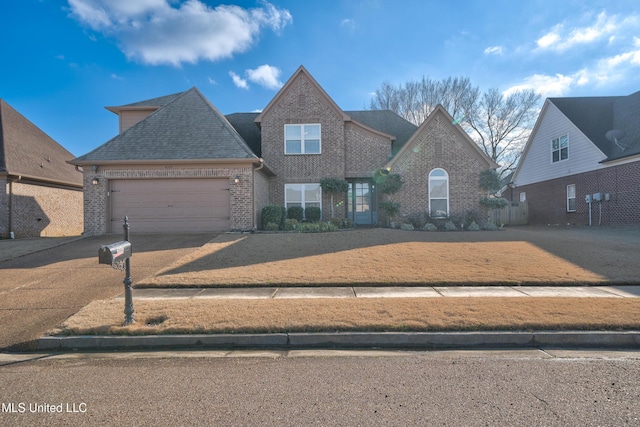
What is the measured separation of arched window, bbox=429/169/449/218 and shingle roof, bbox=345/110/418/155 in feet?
12.4

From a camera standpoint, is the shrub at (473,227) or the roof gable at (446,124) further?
the roof gable at (446,124)

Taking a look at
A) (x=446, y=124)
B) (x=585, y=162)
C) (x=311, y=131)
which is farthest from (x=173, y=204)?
(x=585, y=162)

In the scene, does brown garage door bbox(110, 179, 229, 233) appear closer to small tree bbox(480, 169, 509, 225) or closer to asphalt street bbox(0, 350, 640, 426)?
asphalt street bbox(0, 350, 640, 426)

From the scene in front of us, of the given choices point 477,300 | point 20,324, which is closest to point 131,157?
point 20,324

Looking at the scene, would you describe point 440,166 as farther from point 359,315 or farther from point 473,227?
point 359,315

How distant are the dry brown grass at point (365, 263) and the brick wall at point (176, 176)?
1559 mm

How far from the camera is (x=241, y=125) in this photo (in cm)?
1792

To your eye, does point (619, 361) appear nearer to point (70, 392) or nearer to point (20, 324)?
point (70, 392)

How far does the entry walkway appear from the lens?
18.8 ft

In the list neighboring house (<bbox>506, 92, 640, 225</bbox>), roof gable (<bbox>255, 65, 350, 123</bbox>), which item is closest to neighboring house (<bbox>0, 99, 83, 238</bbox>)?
roof gable (<bbox>255, 65, 350, 123</bbox>)

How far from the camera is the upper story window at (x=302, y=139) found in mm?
15375

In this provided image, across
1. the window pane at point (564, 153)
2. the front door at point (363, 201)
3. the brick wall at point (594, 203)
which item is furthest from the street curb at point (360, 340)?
the window pane at point (564, 153)

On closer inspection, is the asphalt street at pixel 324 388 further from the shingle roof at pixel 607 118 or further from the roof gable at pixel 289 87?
the shingle roof at pixel 607 118

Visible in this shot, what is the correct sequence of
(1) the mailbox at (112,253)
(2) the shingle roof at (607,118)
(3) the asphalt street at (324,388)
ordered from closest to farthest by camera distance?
(3) the asphalt street at (324,388) → (1) the mailbox at (112,253) → (2) the shingle roof at (607,118)
